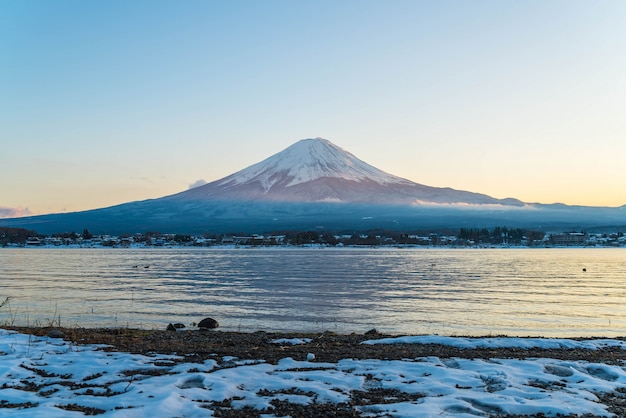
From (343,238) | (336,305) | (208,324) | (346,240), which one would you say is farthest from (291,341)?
(343,238)

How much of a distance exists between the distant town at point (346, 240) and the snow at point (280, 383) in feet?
425

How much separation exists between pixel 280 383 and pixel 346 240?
5712 inches

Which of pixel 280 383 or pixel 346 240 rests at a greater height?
pixel 280 383

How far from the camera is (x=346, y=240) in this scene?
501ft

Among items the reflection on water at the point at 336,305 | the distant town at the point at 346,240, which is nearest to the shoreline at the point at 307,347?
the reflection on water at the point at 336,305

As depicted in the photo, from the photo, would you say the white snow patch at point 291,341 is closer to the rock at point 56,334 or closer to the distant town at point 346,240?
the rock at point 56,334

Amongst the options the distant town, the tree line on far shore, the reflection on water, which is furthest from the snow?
the tree line on far shore

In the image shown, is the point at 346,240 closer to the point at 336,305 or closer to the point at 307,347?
the point at 336,305

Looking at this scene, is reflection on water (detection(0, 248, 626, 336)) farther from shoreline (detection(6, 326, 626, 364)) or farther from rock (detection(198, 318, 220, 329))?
shoreline (detection(6, 326, 626, 364))

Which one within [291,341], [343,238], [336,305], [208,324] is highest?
[343,238]

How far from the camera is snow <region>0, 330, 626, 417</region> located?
6.95 m

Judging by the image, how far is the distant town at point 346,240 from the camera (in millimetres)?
149500

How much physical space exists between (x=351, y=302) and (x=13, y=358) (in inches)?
653

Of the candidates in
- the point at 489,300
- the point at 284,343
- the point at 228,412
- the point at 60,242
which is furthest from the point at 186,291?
the point at 60,242
